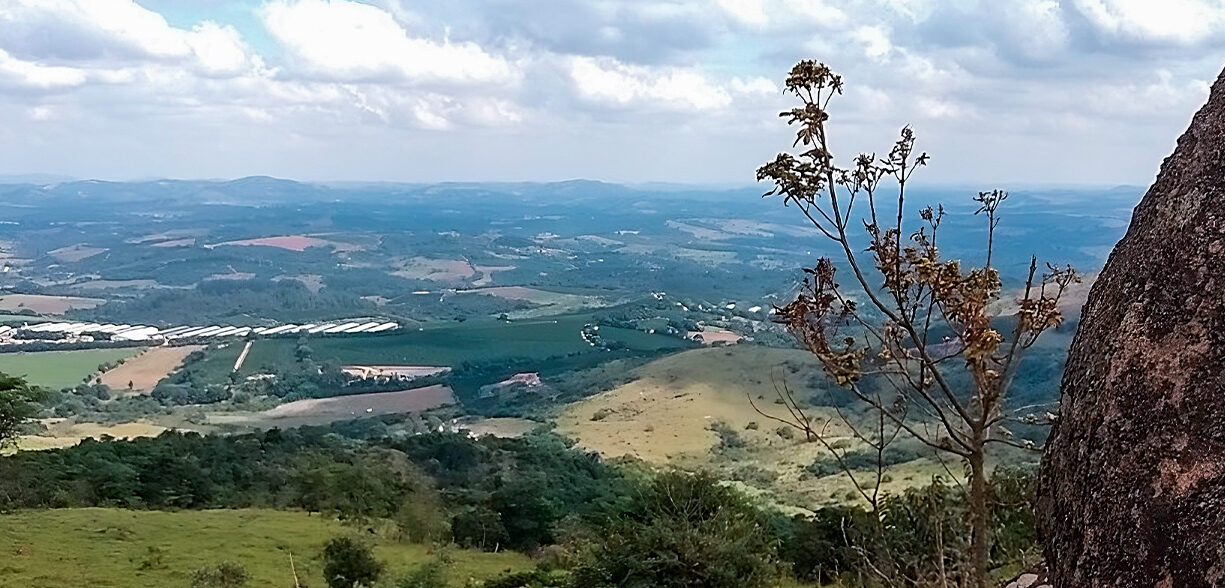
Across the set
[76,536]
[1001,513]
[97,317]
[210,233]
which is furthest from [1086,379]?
[210,233]

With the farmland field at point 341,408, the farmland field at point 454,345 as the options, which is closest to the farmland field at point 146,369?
the farmland field at point 454,345

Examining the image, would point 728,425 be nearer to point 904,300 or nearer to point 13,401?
point 13,401

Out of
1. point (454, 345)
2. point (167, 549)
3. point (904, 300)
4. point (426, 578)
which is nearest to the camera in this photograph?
point (904, 300)

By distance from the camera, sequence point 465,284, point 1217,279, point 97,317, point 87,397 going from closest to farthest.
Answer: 1. point 1217,279
2. point 87,397
3. point 97,317
4. point 465,284

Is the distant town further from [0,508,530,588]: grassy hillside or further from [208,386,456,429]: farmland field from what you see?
[0,508,530,588]: grassy hillside

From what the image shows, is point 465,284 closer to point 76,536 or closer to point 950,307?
point 76,536

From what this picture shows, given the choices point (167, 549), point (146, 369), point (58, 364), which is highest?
point (167, 549)

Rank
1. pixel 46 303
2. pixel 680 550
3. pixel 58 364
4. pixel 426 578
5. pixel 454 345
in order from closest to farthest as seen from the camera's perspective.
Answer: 1. pixel 680 550
2. pixel 426 578
3. pixel 58 364
4. pixel 454 345
5. pixel 46 303

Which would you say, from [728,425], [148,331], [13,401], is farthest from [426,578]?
[148,331]
